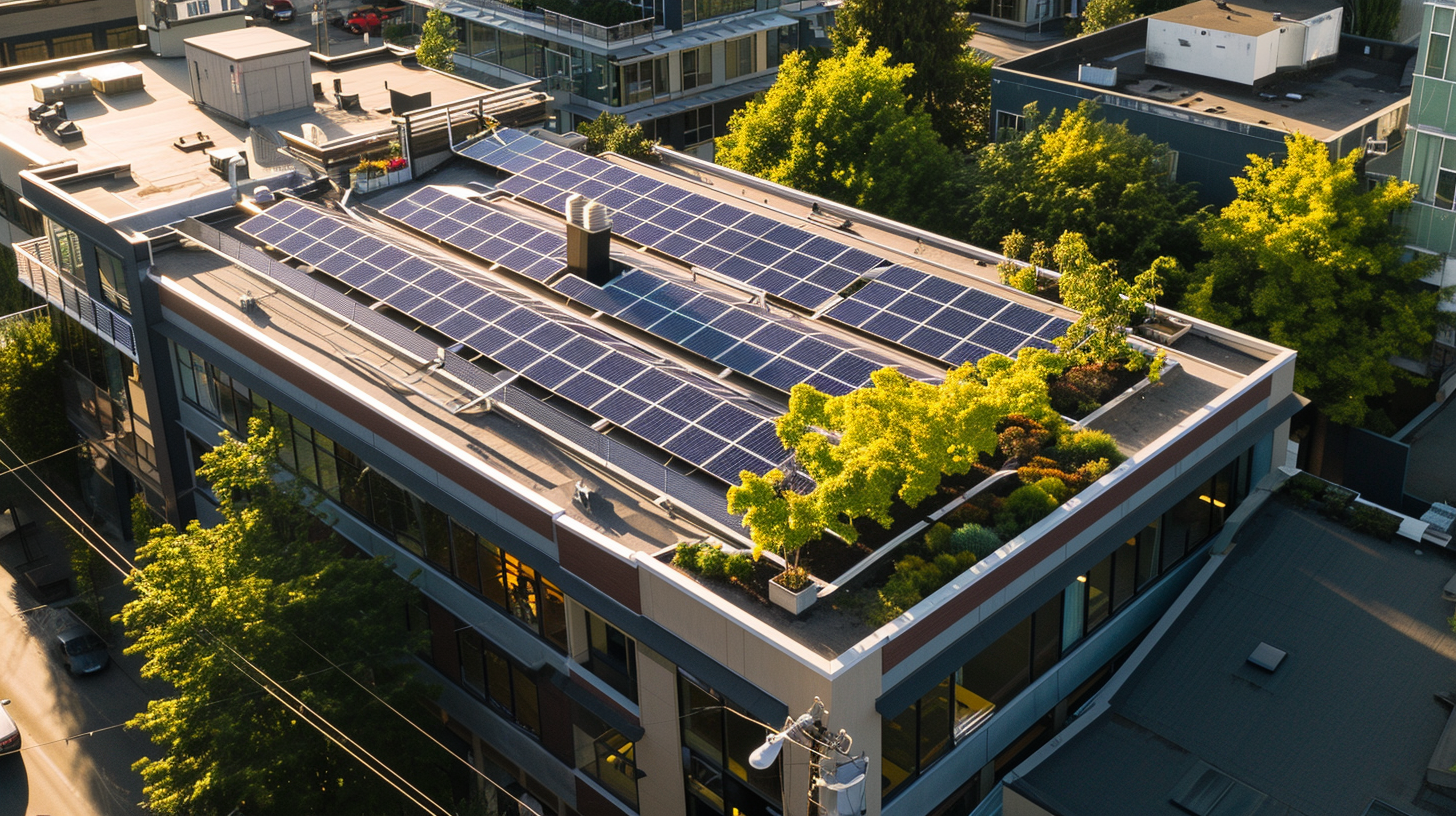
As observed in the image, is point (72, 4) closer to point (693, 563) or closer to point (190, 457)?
point (190, 457)

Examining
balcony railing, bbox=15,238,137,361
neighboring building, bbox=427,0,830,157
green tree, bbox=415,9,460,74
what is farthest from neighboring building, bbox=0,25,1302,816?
neighboring building, bbox=427,0,830,157

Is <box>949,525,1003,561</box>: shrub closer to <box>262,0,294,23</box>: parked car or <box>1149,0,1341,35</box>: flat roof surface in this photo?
<box>1149,0,1341,35</box>: flat roof surface

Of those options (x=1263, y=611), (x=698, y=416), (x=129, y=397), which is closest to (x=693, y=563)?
(x=698, y=416)

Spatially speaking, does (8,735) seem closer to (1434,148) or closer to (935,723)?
(935,723)

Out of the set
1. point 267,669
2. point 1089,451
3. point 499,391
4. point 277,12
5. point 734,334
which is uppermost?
point 734,334

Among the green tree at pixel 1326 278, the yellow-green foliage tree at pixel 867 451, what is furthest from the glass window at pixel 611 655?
the green tree at pixel 1326 278

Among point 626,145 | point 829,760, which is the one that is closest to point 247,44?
point 626,145

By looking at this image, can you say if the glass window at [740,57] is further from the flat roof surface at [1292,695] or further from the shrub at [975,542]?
the shrub at [975,542]
